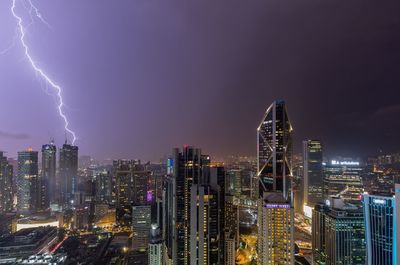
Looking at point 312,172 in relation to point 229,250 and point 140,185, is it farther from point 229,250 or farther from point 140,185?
point 140,185

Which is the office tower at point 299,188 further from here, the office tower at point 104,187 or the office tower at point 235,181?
the office tower at point 104,187

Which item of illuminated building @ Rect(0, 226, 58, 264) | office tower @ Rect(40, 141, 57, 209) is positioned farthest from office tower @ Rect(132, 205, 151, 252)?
office tower @ Rect(40, 141, 57, 209)

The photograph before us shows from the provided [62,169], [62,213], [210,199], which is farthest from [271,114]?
[62,169]

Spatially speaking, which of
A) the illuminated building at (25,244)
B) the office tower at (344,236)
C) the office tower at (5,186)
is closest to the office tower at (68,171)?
the office tower at (5,186)

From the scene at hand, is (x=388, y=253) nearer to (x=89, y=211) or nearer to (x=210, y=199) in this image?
(x=210, y=199)

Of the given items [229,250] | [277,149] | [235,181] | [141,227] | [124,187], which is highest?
[277,149]

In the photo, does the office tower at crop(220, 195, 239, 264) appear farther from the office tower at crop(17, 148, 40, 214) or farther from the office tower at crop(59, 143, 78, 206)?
the office tower at crop(59, 143, 78, 206)

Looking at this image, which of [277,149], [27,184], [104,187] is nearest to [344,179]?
[277,149]
